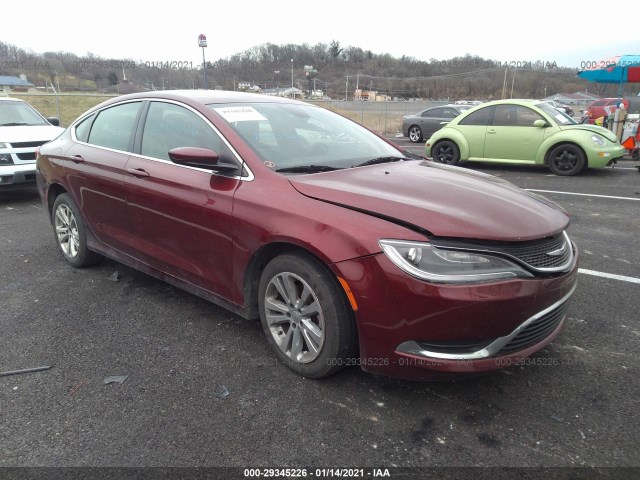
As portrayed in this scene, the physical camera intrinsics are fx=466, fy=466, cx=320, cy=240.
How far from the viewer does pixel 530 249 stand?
7.75 feet

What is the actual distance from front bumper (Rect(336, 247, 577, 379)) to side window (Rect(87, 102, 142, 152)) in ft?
7.93

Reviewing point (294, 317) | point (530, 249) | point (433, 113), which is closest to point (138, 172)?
point (294, 317)

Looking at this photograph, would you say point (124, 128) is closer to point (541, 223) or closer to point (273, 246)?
point (273, 246)

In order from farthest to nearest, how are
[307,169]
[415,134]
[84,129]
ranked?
[415,134] < [84,129] < [307,169]

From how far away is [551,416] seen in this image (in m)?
2.40

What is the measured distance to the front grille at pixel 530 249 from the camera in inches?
87.9

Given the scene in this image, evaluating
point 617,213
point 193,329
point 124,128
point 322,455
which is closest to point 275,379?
point 322,455

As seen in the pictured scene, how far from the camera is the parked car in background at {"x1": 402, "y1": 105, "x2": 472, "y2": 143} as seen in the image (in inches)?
699

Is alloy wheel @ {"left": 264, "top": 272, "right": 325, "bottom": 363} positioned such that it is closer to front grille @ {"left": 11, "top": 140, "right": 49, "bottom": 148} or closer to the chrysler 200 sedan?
the chrysler 200 sedan

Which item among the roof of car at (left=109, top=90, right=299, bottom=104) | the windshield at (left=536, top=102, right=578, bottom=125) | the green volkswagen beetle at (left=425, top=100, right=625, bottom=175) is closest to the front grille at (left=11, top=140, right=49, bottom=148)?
the roof of car at (left=109, top=90, right=299, bottom=104)

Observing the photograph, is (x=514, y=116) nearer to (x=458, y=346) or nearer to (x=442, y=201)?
(x=442, y=201)

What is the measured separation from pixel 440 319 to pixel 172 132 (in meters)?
2.40

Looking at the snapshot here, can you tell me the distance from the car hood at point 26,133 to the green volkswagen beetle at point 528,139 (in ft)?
26.7

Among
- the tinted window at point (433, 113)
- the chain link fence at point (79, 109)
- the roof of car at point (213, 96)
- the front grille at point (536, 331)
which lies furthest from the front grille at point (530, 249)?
the chain link fence at point (79, 109)
